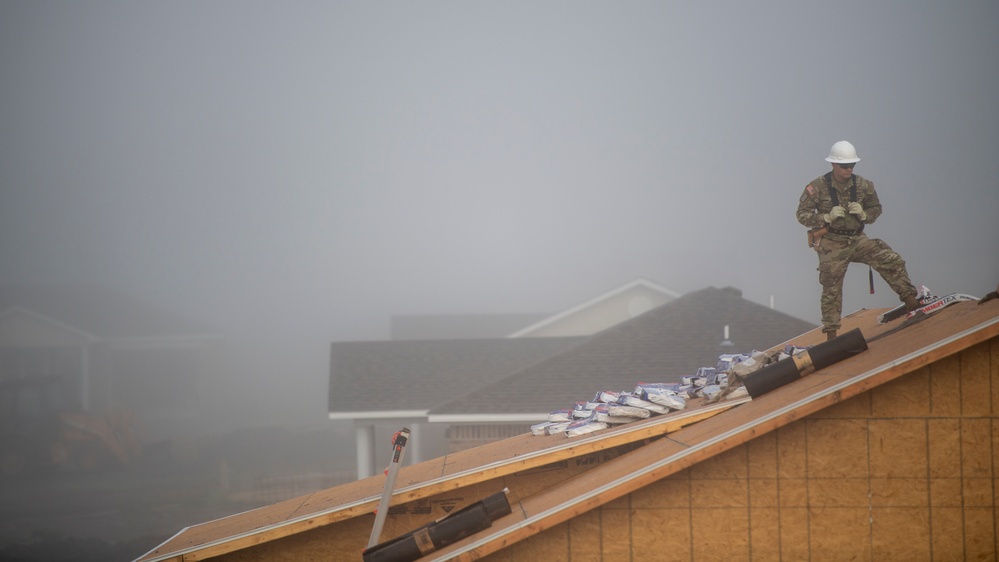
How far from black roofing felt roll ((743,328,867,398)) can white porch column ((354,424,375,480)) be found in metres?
19.7

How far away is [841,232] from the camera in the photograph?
10969mm

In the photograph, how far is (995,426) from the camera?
7.61 meters

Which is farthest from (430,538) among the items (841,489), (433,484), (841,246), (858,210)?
(858,210)

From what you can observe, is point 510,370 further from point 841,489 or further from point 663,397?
point 841,489

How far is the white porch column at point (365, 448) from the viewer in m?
27.5

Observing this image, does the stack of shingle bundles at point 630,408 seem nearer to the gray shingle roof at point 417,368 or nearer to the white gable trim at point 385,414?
the white gable trim at point 385,414

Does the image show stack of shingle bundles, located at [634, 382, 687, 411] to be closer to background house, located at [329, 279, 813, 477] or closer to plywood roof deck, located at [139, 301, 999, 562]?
plywood roof deck, located at [139, 301, 999, 562]

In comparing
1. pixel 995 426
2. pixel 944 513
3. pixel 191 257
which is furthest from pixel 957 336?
pixel 191 257

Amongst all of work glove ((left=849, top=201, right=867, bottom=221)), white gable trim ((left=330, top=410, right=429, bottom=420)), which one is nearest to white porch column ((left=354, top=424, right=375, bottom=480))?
white gable trim ((left=330, top=410, right=429, bottom=420))

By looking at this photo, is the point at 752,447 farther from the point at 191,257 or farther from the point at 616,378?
the point at 191,257

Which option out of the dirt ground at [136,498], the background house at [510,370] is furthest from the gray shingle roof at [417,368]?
the dirt ground at [136,498]

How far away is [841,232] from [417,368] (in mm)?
22894

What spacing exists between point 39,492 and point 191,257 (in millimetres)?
155302

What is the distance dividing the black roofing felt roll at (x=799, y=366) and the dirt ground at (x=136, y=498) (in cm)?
2394
